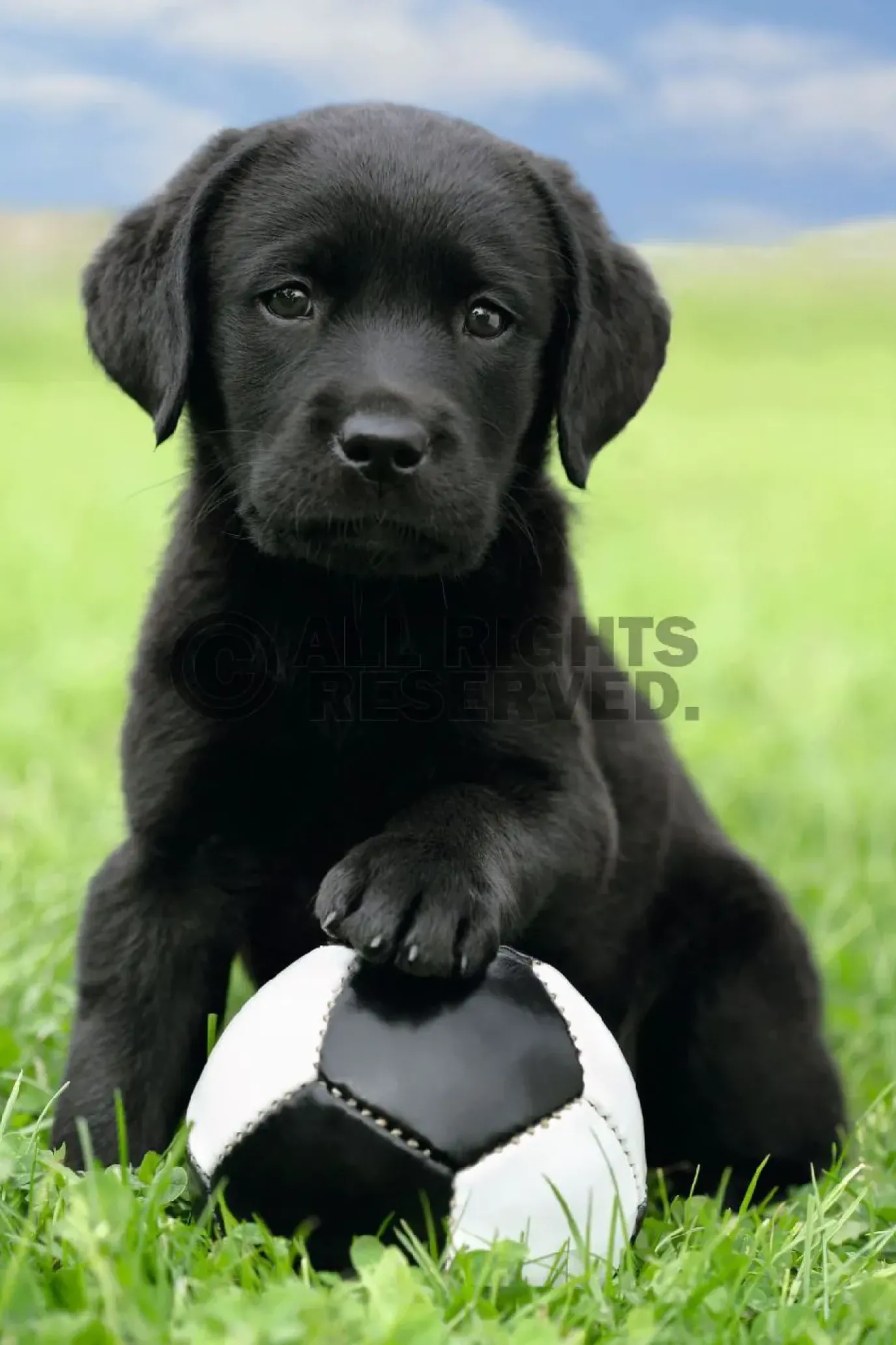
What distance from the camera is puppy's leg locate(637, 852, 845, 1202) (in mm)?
3355

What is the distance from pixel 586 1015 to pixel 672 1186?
0.99 m

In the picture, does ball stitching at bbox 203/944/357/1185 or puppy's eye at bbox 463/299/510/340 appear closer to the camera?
ball stitching at bbox 203/944/357/1185

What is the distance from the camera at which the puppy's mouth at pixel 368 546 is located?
2715 millimetres

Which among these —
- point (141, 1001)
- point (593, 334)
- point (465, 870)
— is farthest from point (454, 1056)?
point (593, 334)

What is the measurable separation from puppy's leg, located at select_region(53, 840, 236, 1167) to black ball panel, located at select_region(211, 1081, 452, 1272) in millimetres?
626

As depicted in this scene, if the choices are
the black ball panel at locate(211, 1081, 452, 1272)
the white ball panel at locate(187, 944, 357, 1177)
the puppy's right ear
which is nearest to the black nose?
the puppy's right ear

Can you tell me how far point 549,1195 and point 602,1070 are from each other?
0.80ft

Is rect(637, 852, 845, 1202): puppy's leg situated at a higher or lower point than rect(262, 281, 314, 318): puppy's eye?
lower

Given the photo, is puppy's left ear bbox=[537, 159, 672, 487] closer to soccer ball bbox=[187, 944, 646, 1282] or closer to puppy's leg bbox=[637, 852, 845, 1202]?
puppy's leg bbox=[637, 852, 845, 1202]

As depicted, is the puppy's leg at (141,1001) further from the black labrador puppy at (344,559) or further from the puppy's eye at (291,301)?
the puppy's eye at (291,301)

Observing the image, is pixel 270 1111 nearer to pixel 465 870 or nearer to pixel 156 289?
pixel 465 870

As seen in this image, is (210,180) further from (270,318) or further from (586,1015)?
(586,1015)

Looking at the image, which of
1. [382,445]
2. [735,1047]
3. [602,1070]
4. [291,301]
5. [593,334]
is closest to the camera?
[602,1070]

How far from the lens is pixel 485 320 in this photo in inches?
116
